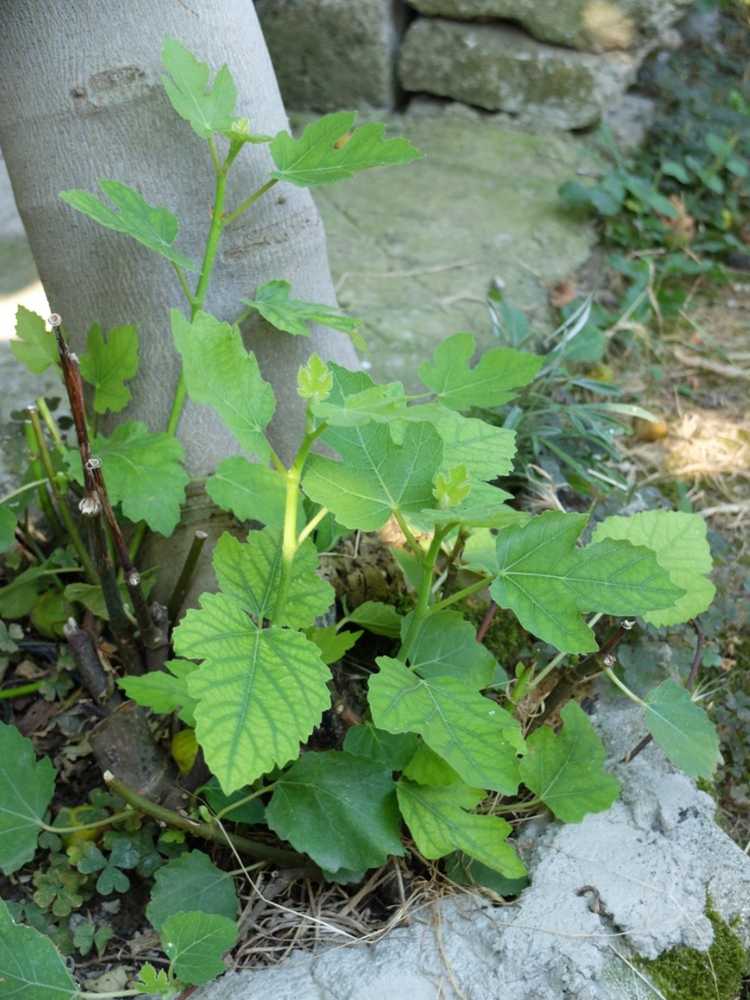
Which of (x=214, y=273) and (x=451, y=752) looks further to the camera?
(x=214, y=273)

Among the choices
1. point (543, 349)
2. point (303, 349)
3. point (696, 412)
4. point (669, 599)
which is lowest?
point (696, 412)

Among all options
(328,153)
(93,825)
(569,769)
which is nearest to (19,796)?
(93,825)

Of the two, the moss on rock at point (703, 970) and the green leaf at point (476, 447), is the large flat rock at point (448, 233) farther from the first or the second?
the moss on rock at point (703, 970)

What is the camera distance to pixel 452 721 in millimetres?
1227

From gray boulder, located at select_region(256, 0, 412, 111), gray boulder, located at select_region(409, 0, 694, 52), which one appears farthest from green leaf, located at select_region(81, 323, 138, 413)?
gray boulder, located at select_region(409, 0, 694, 52)

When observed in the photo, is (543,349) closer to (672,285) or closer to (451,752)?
(672,285)

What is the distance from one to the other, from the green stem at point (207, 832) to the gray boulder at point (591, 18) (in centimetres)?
310

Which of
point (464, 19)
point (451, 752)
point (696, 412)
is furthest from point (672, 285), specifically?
point (451, 752)

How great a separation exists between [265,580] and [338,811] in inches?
13.9

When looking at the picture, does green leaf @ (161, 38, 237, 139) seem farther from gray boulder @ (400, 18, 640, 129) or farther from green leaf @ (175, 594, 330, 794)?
gray boulder @ (400, 18, 640, 129)

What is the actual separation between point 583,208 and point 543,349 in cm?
95

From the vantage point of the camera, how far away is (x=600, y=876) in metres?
1.44

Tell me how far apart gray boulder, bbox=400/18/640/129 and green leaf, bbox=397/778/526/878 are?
293 cm

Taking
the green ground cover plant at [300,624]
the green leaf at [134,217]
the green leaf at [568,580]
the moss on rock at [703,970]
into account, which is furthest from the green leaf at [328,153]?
the moss on rock at [703,970]
